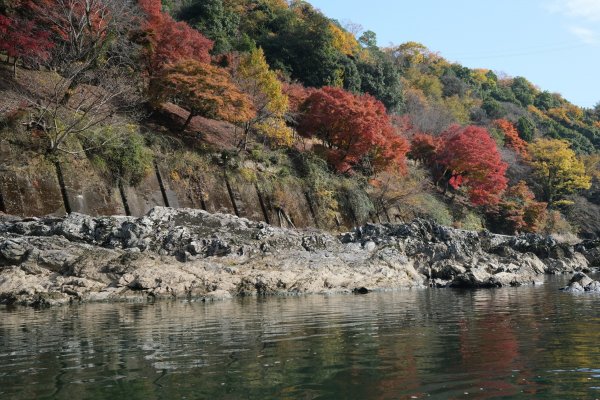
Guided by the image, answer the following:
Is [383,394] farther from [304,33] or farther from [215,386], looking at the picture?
[304,33]

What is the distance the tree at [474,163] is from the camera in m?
42.3

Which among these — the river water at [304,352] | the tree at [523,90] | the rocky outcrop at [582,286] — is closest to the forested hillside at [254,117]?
the river water at [304,352]

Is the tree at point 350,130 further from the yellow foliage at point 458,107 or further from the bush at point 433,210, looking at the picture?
the yellow foliage at point 458,107

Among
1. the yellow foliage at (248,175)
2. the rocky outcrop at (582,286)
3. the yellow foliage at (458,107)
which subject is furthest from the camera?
the yellow foliage at (458,107)

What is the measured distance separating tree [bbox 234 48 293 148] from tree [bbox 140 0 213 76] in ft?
9.13

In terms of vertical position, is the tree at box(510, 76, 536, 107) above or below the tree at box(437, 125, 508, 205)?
above

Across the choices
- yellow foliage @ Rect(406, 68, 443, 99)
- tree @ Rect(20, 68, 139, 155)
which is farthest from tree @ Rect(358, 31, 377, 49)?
tree @ Rect(20, 68, 139, 155)

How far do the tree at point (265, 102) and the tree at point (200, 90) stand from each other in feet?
10.1

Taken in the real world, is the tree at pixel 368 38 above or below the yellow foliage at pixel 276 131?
above

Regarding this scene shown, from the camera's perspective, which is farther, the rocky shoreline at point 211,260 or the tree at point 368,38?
the tree at point 368,38

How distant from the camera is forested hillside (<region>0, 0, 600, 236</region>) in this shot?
2616cm

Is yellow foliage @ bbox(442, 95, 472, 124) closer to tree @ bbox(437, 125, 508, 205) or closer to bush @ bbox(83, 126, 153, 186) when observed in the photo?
tree @ bbox(437, 125, 508, 205)

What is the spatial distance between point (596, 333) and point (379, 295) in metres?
9.47

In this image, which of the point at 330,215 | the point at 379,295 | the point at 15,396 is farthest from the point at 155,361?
the point at 330,215
